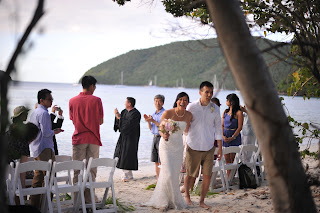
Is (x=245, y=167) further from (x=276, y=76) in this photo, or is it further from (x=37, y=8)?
(x=37, y=8)

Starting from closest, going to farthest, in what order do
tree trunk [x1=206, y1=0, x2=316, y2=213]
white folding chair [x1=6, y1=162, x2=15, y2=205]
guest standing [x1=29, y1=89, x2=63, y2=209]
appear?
1. tree trunk [x1=206, y1=0, x2=316, y2=213]
2. white folding chair [x1=6, y1=162, x2=15, y2=205]
3. guest standing [x1=29, y1=89, x2=63, y2=209]

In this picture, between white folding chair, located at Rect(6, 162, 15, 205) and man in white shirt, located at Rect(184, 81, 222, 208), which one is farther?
man in white shirt, located at Rect(184, 81, 222, 208)

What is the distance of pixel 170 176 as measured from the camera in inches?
311

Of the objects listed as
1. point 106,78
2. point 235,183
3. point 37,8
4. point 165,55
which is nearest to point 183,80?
point 165,55

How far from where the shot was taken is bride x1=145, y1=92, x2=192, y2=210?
785 cm

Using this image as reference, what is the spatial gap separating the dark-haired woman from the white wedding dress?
2571mm

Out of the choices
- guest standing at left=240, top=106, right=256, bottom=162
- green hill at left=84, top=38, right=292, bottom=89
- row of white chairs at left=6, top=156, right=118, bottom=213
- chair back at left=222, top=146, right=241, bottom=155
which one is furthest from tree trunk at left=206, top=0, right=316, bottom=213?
green hill at left=84, top=38, right=292, bottom=89

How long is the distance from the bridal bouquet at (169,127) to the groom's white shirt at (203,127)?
28 cm

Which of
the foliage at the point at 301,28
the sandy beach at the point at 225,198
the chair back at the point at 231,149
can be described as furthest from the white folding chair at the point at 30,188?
the chair back at the point at 231,149

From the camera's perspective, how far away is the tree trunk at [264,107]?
3.38 m

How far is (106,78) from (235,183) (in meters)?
127

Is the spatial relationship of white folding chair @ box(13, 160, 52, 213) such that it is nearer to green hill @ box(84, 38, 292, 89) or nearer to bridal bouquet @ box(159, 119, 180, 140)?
bridal bouquet @ box(159, 119, 180, 140)

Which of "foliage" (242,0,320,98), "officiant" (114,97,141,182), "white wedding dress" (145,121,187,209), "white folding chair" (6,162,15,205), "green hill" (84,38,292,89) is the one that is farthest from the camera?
"green hill" (84,38,292,89)

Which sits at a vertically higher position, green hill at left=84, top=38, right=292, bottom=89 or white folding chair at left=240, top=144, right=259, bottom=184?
green hill at left=84, top=38, right=292, bottom=89
